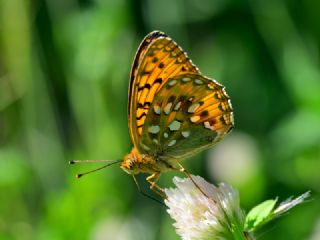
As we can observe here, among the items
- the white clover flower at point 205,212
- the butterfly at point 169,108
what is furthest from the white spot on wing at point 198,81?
the white clover flower at point 205,212

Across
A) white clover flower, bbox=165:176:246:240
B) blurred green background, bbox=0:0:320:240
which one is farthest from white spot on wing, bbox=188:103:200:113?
blurred green background, bbox=0:0:320:240

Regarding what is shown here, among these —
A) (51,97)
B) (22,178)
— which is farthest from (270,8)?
(22,178)

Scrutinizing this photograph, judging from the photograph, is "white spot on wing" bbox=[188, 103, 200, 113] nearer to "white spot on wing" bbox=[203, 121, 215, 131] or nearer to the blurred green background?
"white spot on wing" bbox=[203, 121, 215, 131]

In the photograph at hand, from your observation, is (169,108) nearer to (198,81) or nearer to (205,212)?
(198,81)

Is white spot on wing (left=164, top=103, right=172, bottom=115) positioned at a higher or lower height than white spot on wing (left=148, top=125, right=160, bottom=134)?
higher

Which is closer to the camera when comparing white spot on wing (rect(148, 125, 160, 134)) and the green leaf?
the green leaf

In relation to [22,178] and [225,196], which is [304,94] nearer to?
[22,178]

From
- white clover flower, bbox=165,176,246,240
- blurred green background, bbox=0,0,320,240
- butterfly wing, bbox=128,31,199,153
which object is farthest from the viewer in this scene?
blurred green background, bbox=0,0,320,240

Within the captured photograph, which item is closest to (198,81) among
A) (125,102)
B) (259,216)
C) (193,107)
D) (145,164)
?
(193,107)

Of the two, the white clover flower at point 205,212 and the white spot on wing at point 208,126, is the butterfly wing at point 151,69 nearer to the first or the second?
the white spot on wing at point 208,126
